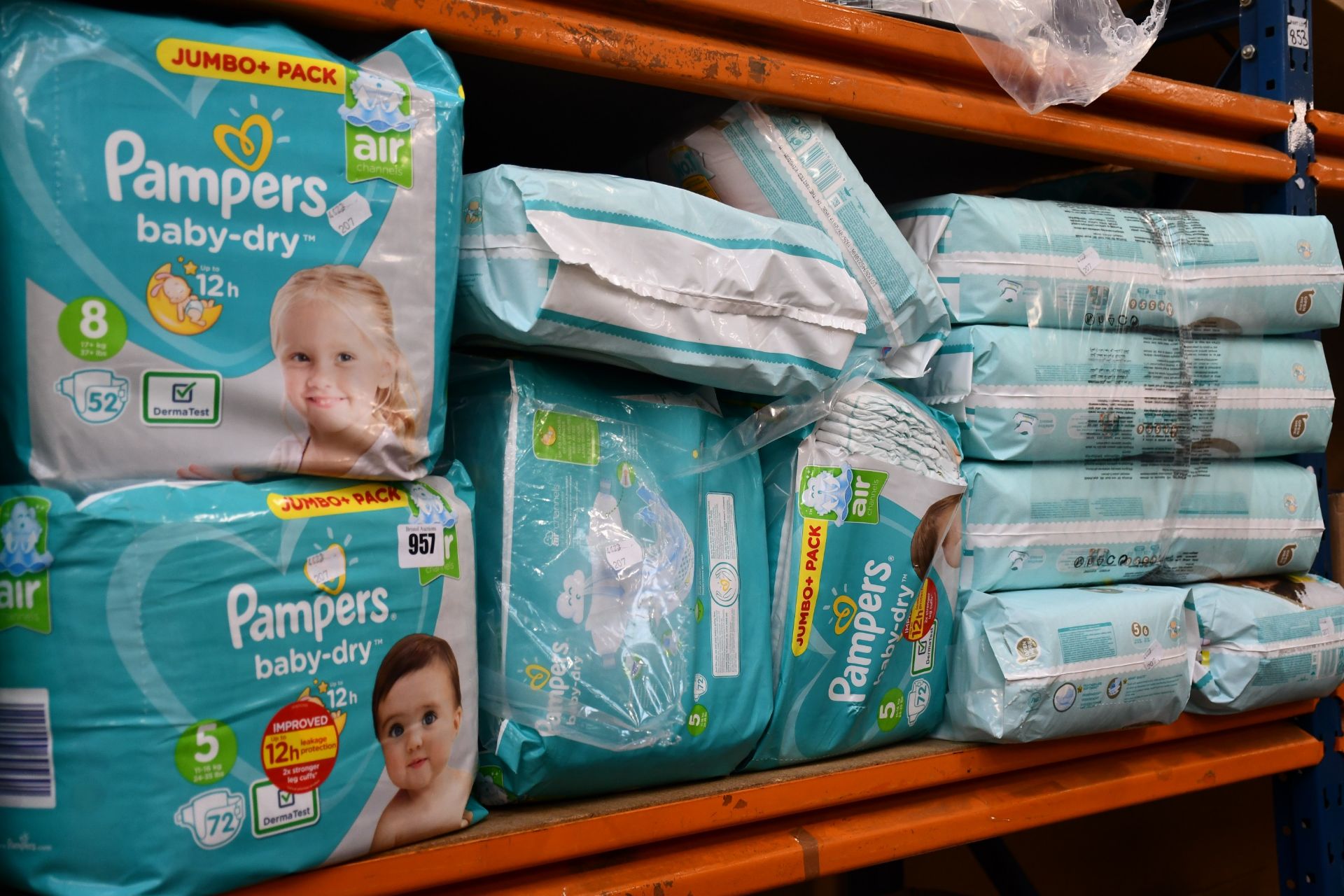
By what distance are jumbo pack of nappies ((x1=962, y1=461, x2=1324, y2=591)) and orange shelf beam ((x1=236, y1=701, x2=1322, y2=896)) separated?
0.20 m

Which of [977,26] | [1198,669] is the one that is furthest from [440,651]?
[1198,669]

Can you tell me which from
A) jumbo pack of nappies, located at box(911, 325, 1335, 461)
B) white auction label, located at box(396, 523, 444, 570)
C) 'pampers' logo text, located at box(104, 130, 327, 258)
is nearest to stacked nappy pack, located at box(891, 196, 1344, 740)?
jumbo pack of nappies, located at box(911, 325, 1335, 461)

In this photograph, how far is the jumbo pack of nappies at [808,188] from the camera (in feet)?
3.53

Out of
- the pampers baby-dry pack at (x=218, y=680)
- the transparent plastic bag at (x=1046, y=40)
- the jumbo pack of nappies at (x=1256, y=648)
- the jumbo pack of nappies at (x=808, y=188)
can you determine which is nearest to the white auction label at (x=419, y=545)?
the pampers baby-dry pack at (x=218, y=680)

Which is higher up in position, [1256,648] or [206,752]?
[206,752]

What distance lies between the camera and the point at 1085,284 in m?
1.24

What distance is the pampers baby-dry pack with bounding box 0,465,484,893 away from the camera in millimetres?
689

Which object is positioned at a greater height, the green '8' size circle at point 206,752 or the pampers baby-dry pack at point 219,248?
the pampers baby-dry pack at point 219,248

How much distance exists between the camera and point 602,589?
3.06ft

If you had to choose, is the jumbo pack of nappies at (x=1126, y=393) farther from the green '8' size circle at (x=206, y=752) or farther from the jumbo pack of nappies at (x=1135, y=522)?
the green '8' size circle at (x=206, y=752)

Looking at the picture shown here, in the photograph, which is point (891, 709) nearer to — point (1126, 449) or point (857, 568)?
point (857, 568)

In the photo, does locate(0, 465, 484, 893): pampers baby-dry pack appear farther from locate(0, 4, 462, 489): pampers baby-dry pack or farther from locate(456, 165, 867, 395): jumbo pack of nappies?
locate(456, 165, 867, 395): jumbo pack of nappies

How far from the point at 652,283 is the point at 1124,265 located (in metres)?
0.67

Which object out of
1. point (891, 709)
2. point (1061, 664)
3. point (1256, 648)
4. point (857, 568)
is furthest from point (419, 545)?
point (1256, 648)
